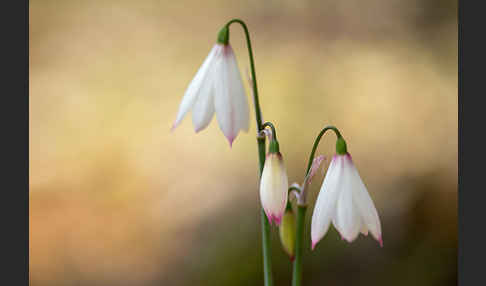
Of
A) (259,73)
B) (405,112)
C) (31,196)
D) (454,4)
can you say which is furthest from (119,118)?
(454,4)

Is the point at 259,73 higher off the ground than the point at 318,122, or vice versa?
the point at 259,73

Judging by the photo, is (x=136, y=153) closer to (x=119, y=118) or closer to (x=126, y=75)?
(x=119, y=118)

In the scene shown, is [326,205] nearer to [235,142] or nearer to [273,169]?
[273,169]

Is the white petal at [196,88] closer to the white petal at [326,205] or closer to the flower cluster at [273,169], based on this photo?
the flower cluster at [273,169]

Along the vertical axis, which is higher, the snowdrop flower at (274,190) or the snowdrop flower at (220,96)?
the snowdrop flower at (220,96)

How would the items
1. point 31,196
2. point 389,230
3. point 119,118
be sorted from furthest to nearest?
point 389,230, point 119,118, point 31,196

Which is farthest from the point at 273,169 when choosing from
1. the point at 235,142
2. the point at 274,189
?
the point at 235,142

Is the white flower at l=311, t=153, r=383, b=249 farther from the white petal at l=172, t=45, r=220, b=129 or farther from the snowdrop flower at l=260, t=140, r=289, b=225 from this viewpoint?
the white petal at l=172, t=45, r=220, b=129

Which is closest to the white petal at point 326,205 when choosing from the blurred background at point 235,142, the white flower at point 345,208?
the white flower at point 345,208
